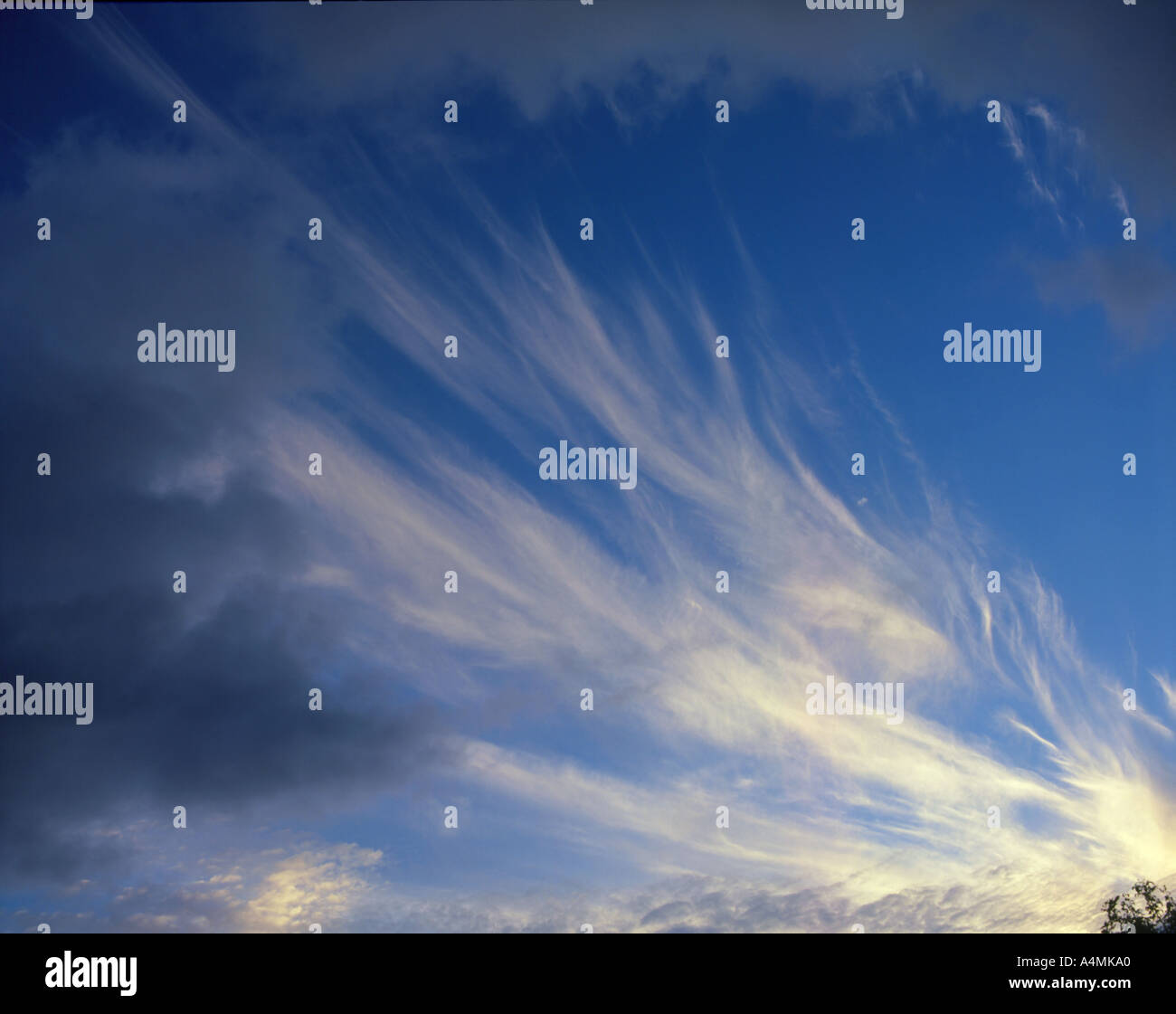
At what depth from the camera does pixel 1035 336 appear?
116ft
